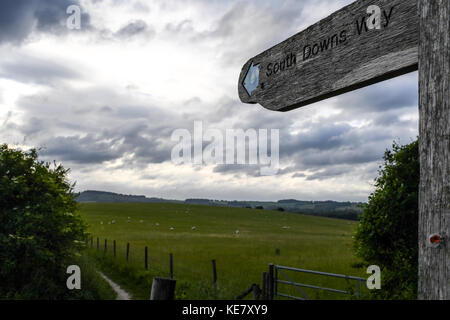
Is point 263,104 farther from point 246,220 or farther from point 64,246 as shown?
point 246,220

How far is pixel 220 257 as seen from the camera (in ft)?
105

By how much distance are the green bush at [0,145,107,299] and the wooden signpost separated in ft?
30.0

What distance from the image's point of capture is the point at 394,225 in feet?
27.9

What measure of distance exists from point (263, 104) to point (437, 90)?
1.57 m

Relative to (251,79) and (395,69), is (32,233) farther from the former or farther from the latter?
(395,69)

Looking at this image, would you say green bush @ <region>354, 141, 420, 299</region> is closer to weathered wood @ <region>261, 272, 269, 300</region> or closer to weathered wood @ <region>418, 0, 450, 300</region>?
weathered wood @ <region>261, 272, 269, 300</region>

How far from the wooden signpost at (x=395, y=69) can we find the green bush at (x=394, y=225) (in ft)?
21.1

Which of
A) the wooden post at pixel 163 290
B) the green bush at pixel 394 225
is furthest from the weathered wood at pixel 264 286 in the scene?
the wooden post at pixel 163 290

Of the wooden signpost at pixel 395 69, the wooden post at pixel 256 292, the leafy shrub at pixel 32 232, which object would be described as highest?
the wooden signpost at pixel 395 69

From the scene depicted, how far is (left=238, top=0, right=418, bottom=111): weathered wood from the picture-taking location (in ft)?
7.40

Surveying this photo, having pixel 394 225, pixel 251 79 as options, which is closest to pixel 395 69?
pixel 251 79

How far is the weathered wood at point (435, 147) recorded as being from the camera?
1.89 m

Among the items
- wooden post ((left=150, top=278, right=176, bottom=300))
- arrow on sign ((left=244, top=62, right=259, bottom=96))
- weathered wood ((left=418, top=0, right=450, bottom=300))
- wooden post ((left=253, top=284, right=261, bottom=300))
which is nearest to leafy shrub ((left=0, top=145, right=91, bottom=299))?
wooden post ((left=253, top=284, right=261, bottom=300))

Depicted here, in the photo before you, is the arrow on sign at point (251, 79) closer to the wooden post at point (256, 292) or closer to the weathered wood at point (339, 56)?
the weathered wood at point (339, 56)
